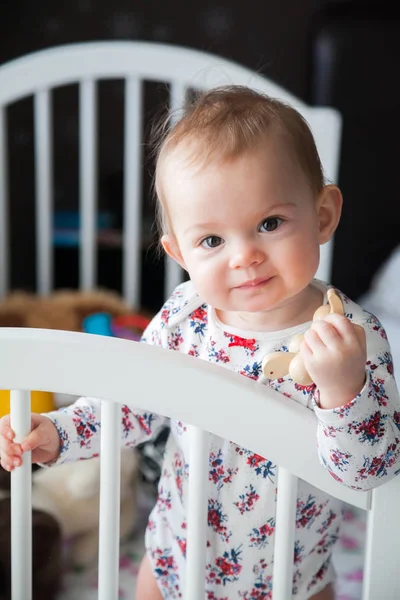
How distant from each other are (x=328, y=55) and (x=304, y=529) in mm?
1236

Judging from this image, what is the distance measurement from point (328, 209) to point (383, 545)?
0.95ft

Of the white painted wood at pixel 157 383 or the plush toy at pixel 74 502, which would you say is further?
the plush toy at pixel 74 502

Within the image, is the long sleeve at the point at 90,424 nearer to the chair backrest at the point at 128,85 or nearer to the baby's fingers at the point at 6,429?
the baby's fingers at the point at 6,429

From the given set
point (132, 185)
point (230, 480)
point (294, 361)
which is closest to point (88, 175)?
point (132, 185)

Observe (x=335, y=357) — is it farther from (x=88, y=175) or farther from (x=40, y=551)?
(x=88, y=175)

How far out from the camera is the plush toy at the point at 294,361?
1.83ft

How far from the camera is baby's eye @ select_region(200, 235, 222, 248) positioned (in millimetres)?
→ 639

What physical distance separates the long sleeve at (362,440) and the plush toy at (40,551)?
16.7 inches

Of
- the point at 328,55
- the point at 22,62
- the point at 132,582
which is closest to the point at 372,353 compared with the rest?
the point at 132,582

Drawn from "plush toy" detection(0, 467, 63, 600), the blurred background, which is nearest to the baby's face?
"plush toy" detection(0, 467, 63, 600)

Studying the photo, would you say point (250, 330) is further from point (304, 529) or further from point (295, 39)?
point (295, 39)

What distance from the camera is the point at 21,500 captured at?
0.60m

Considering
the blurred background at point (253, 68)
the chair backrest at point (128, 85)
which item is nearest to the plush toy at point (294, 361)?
the chair backrest at point (128, 85)

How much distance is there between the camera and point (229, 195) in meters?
0.61
